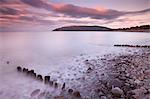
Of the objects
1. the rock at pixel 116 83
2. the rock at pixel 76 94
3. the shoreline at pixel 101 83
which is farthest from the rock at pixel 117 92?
the rock at pixel 76 94

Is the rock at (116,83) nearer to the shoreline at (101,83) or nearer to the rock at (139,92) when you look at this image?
the shoreline at (101,83)

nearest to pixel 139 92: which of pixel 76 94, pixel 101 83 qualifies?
pixel 101 83

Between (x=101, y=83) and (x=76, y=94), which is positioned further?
(x=101, y=83)

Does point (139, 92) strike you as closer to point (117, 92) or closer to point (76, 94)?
point (117, 92)

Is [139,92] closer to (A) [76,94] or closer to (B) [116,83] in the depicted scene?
(B) [116,83]

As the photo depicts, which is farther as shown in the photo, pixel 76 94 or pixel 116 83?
pixel 116 83

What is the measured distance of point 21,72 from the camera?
6.86 ft

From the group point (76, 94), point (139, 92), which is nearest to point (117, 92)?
point (139, 92)

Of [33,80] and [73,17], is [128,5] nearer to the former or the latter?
[73,17]

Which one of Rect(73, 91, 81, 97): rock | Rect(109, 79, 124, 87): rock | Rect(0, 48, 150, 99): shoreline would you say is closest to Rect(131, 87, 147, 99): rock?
Rect(0, 48, 150, 99): shoreline

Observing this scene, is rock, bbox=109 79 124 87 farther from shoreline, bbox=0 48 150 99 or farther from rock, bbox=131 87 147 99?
rock, bbox=131 87 147 99

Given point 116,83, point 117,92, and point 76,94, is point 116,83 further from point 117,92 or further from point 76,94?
point 76,94

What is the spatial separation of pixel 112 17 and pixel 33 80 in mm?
3227

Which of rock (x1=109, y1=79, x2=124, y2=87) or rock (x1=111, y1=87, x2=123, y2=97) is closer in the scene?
rock (x1=111, y1=87, x2=123, y2=97)
